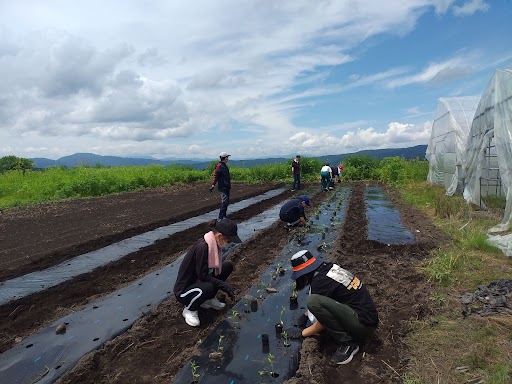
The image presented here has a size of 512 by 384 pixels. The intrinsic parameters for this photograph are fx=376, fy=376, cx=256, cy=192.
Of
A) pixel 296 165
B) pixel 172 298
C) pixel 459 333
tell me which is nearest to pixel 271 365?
pixel 459 333

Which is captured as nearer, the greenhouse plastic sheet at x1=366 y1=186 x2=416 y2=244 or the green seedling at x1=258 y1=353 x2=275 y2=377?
the green seedling at x1=258 y1=353 x2=275 y2=377

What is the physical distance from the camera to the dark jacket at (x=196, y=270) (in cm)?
393

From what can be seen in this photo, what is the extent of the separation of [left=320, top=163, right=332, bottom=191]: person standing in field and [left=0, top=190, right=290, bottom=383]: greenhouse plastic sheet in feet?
43.0

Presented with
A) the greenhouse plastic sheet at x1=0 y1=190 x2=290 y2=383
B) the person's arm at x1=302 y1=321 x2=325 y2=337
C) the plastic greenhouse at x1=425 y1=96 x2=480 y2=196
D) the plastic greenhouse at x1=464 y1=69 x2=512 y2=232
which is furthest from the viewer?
the plastic greenhouse at x1=425 y1=96 x2=480 y2=196

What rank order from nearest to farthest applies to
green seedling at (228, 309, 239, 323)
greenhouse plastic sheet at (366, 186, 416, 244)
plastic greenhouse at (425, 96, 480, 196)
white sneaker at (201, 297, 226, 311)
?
1. green seedling at (228, 309, 239, 323)
2. white sneaker at (201, 297, 226, 311)
3. greenhouse plastic sheet at (366, 186, 416, 244)
4. plastic greenhouse at (425, 96, 480, 196)

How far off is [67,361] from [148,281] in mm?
2097

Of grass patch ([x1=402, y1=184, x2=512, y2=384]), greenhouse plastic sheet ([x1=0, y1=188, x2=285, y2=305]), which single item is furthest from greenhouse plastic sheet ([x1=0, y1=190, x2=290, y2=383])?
grass patch ([x1=402, y1=184, x2=512, y2=384])

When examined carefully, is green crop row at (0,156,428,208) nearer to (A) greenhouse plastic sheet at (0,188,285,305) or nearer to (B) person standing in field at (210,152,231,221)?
(A) greenhouse plastic sheet at (0,188,285,305)

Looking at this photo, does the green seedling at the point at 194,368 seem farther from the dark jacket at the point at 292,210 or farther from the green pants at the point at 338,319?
the dark jacket at the point at 292,210

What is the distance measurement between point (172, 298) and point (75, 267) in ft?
8.41

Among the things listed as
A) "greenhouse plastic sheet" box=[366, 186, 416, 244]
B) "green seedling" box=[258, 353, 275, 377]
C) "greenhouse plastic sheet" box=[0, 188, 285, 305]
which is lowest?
"greenhouse plastic sheet" box=[366, 186, 416, 244]

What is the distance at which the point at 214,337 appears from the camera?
145 inches

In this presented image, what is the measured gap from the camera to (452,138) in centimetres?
1384

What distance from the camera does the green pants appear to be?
3.20 meters
